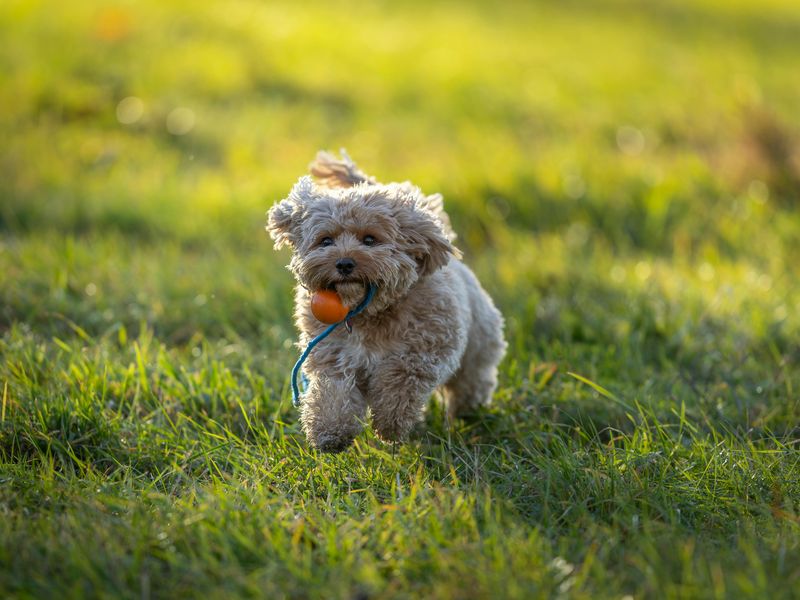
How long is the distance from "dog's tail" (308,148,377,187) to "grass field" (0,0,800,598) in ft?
3.48

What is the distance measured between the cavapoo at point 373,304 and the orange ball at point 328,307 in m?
0.03

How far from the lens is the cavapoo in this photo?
4.07 metres

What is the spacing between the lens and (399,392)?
165 inches

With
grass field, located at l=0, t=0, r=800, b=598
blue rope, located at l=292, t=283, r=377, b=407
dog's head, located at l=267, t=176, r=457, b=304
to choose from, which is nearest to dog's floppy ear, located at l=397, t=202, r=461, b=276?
dog's head, located at l=267, t=176, r=457, b=304

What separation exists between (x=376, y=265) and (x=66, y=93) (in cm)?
771

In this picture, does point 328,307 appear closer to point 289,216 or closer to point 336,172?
point 289,216

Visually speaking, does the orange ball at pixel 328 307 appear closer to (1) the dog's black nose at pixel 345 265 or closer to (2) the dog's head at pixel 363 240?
(2) the dog's head at pixel 363 240

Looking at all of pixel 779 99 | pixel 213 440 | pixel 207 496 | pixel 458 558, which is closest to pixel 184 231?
pixel 213 440

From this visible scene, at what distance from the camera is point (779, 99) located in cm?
1271

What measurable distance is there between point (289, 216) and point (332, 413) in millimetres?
920

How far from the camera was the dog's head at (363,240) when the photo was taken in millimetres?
4039

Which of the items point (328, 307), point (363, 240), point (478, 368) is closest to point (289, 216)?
point (363, 240)

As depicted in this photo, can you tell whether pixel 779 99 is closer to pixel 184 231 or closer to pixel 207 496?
pixel 184 231

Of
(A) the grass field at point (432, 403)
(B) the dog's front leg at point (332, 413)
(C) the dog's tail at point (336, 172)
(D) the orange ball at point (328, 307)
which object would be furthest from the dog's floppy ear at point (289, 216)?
(A) the grass field at point (432, 403)
